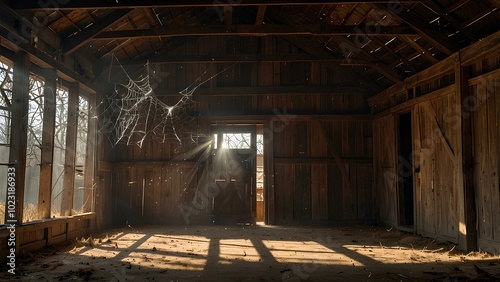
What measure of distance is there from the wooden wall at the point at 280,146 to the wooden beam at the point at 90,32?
3.58m

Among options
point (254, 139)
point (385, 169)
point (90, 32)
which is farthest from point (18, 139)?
point (385, 169)

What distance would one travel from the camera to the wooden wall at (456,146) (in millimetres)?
6148

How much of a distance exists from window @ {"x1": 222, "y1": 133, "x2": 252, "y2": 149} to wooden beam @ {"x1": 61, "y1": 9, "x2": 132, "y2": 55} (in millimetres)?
4679

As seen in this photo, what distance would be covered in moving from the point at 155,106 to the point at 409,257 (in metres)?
7.45

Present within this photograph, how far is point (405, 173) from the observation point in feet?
30.8

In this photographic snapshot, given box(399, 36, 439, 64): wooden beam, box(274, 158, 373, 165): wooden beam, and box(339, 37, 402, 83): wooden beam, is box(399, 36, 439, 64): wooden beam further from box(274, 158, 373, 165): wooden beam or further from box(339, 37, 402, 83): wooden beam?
box(274, 158, 373, 165): wooden beam

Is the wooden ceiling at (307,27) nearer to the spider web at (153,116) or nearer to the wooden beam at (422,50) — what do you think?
the wooden beam at (422,50)

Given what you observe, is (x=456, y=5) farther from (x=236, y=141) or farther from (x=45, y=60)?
(x=45, y=60)

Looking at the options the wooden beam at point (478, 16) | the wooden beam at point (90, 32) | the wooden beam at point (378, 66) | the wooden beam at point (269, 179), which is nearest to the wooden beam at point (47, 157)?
the wooden beam at point (90, 32)

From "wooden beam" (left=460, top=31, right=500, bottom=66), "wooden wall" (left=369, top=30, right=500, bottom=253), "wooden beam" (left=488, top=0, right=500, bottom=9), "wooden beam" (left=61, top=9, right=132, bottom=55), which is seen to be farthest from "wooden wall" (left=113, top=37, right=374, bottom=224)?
"wooden beam" (left=488, top=0, right=500, bottom=9)

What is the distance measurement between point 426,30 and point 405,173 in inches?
146

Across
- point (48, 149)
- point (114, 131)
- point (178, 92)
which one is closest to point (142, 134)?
point (114, 131)

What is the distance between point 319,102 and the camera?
11.1 metres

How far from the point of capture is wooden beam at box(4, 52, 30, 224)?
19.1ft
